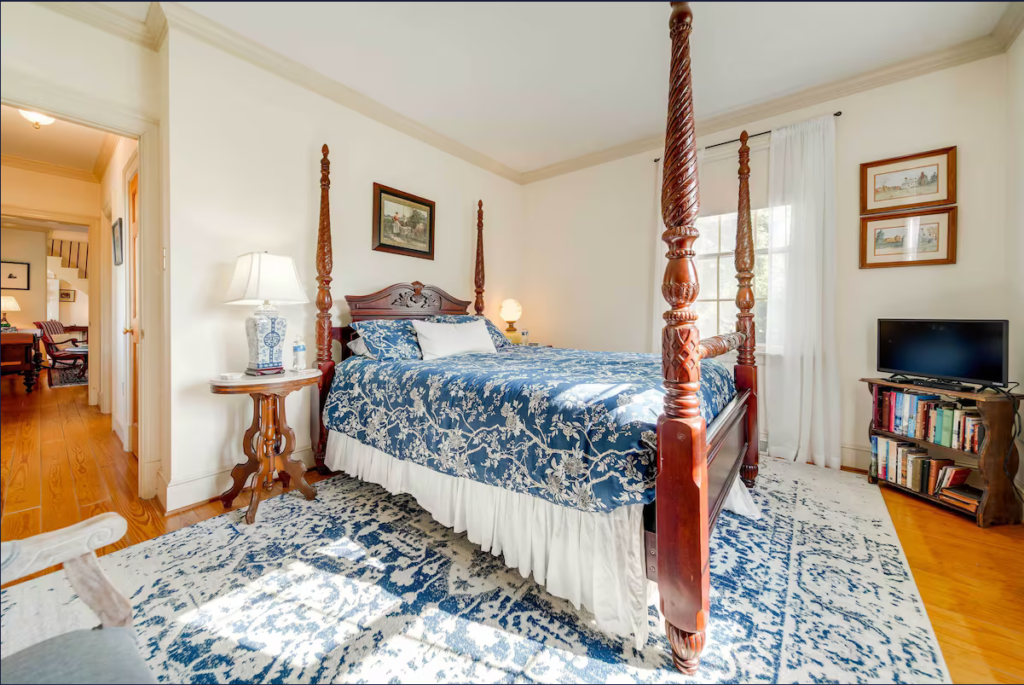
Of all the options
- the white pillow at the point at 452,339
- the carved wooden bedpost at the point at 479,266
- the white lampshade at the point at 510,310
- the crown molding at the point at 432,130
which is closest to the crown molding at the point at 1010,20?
the crown molding at the point at 432,130

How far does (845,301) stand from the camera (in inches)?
107

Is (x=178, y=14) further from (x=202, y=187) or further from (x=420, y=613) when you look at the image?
(x=202, y=187)

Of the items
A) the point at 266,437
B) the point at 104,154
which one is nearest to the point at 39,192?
the point at 104,154

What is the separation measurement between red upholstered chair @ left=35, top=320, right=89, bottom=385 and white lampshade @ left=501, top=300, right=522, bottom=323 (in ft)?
11.0

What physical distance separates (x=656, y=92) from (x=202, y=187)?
2739 millimetres

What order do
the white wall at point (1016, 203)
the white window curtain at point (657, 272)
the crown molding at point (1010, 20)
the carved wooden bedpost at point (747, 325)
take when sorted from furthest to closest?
1. the white window curtain at point (657, 272)
2. the carved wooden bedpost at point (747, 325)
3. the white wall at point (1016, 203)
4. the crown molding at point (1010, 20)

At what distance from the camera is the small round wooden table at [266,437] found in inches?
77.5

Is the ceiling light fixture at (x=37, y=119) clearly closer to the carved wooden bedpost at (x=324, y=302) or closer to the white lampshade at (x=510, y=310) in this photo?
the carved wooden bedpost at (x=324, y=302)

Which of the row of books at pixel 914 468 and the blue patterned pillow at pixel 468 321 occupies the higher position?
the blue patterned pillow at pixel 468 321

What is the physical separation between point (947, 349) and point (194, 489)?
13.8 feet

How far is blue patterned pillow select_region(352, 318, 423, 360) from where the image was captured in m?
2.51

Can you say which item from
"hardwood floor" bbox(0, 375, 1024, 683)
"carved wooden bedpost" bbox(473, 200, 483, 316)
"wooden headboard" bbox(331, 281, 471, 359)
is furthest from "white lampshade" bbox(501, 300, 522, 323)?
"hardwood floor" bbox(0, 375, 1024, 683)

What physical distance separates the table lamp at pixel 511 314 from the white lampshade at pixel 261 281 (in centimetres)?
225

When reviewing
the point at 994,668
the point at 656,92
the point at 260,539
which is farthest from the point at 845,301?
the point at 260,539
